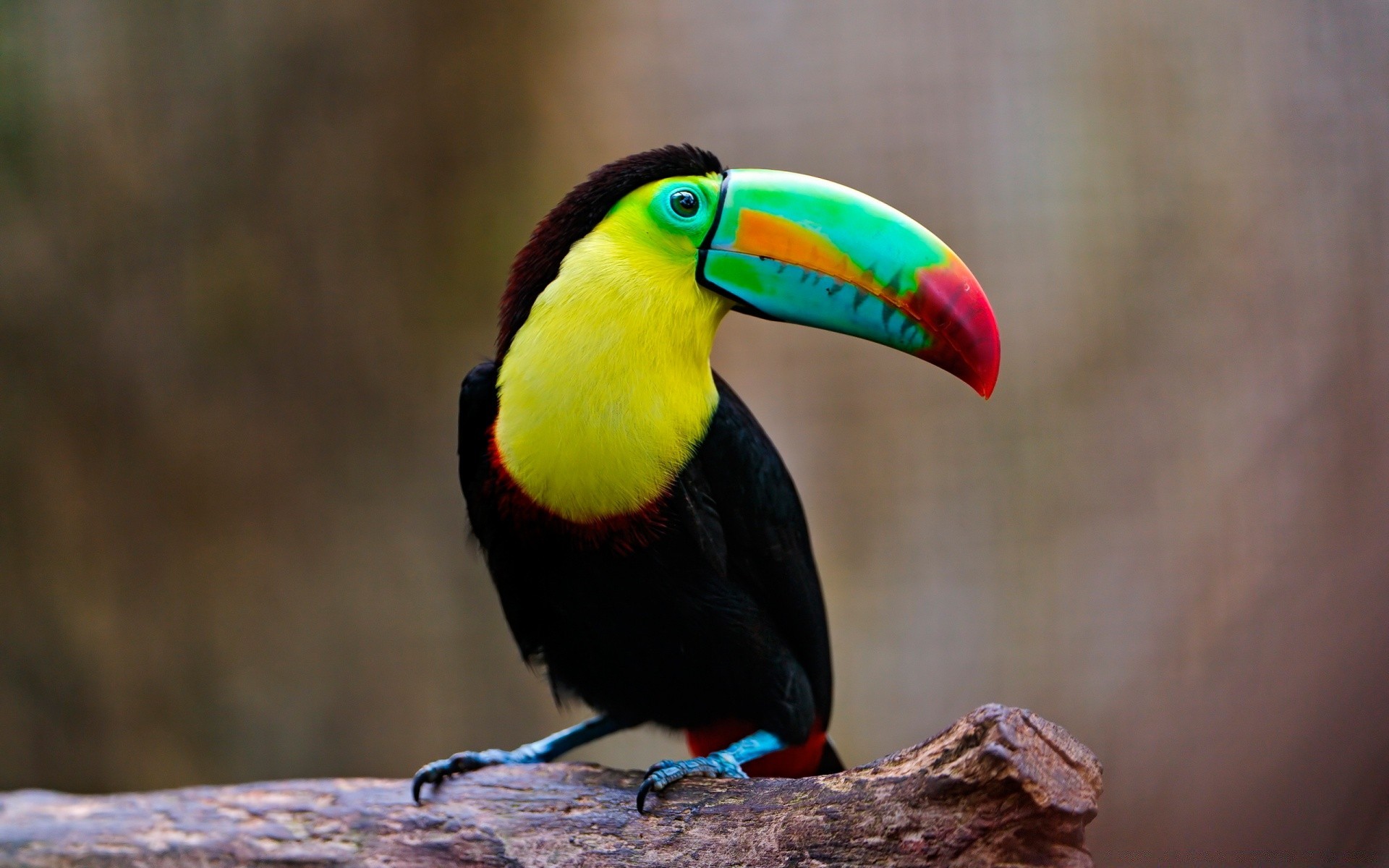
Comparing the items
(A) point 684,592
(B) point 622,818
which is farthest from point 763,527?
(B) point 622,818

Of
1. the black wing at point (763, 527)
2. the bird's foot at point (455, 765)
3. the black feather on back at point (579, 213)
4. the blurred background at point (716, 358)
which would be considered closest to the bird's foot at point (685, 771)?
the black wing at point (763, 527)

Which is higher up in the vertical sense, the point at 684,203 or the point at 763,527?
the point at 684,203

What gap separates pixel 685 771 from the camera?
1.57 meters

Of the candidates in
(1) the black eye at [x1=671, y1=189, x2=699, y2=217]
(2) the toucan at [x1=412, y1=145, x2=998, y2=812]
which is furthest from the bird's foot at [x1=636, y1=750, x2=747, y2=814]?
(1) the black eye at [x1=671, y1=189, x2=699, y2=217]

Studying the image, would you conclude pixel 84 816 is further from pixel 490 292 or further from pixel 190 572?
pixel 490 292

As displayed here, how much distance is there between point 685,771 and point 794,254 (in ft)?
2.66

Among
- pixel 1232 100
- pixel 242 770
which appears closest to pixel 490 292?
pixel 242 770

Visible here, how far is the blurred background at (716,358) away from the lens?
3.16 meters

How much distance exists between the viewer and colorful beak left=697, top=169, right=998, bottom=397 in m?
1.49

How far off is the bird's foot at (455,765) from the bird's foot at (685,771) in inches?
13.2

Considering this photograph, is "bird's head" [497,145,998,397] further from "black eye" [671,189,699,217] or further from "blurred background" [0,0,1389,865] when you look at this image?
"blurred background" [0,0,1389,865]

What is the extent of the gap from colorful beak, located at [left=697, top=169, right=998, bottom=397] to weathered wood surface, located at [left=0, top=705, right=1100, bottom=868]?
1.80 ft

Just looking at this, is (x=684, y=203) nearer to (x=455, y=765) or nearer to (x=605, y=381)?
(x=605, y=381)

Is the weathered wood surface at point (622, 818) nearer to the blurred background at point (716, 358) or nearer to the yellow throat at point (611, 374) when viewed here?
the yellow throat at point (611, 374)
